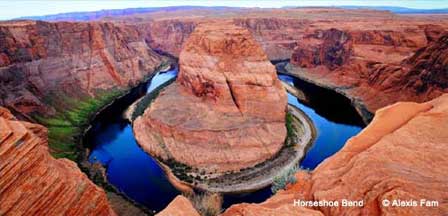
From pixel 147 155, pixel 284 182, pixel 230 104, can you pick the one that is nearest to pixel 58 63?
pixel 147 155

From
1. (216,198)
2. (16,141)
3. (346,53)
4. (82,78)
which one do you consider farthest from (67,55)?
(346,53)

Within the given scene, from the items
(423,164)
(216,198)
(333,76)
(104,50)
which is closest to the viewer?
(423,164)

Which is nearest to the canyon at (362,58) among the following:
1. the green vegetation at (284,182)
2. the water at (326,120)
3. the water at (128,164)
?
the water at (326,120)

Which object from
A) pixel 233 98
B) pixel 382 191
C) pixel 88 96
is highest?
pixel 382 191

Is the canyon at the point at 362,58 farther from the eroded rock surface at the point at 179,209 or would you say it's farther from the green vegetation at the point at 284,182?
the eroded rock surface at the point at 179,209

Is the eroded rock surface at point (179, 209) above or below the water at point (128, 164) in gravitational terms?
above

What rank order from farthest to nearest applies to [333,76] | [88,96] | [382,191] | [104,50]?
[333,76] < [104,50] < [88,96] < [382,191]

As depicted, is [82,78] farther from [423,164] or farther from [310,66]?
[423,164]
